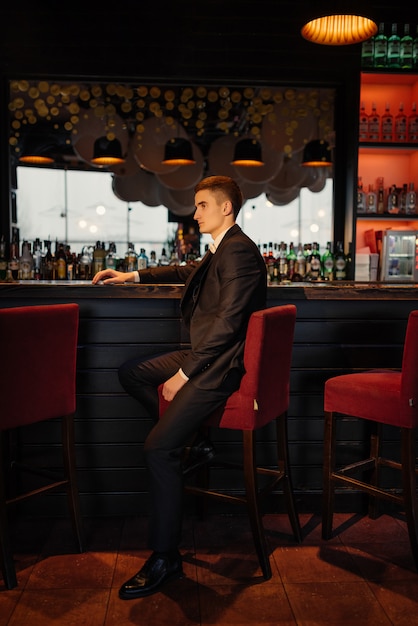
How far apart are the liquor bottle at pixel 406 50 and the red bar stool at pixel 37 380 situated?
12.8ft

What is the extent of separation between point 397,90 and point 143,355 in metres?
3.70

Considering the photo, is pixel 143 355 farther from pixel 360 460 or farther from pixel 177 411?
pixel 360 460

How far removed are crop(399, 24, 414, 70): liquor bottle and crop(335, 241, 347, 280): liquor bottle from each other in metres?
1.54

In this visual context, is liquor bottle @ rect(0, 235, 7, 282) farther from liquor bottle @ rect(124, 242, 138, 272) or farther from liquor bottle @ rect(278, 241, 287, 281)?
liquor bottle @ rect(278, 241, 287, 281)

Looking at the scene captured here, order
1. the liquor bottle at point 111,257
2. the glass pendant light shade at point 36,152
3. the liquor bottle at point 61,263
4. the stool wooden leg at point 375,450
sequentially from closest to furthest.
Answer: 1. the stool wooden leg at point 375,450
2. the liquor bottle at point 61,263
3. the liquor bottle at point 111,257
4. the glass pendant light shade at point 36,152

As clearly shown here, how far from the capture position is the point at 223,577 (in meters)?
2.48

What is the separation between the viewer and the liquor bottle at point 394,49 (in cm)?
505

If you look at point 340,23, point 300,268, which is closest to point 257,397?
point 340,23

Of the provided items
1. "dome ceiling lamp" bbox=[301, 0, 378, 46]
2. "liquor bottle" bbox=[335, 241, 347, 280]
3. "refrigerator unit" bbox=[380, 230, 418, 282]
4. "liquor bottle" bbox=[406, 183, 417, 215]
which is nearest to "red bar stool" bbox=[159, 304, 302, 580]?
"dome ceiling lamp" bbox=[301, 0, 378, 46]

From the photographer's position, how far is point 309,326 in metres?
3.10

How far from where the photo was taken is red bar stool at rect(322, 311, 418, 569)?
8.21ft

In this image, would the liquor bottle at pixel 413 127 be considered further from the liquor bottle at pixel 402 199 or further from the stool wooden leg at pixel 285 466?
the stool wooden leg at pixel 285 466

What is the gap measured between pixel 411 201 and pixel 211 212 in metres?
3.30

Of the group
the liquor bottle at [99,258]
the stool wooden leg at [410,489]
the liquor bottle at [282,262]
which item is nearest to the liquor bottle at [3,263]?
the liquor bottle at [99,258]
